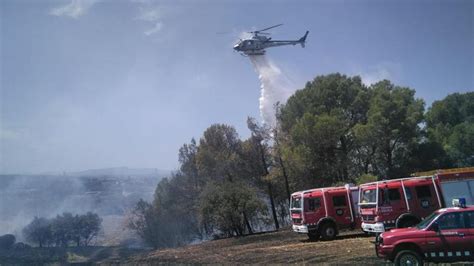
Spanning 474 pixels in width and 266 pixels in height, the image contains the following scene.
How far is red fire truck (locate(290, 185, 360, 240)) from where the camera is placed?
74.4ft

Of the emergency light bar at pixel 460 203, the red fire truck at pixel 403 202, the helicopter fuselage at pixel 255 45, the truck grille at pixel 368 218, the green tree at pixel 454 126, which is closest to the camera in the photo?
the emergency light bar at pixel 460 203

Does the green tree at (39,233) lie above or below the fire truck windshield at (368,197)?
below

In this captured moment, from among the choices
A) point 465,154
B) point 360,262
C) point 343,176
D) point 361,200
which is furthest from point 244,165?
point 360,262

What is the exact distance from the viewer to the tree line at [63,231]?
5656cm

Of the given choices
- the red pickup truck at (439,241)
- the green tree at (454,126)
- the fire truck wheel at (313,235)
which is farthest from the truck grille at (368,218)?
the green tree at (454,126)

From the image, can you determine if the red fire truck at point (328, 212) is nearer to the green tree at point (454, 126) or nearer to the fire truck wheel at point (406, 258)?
the fire truck wheel at point (406, 258)

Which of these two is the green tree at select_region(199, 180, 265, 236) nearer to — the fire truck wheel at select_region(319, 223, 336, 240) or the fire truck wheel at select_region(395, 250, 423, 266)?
the fire truck wheel at select_region(319, 223, 336, 240)

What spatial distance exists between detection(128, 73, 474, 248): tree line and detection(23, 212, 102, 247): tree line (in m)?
21.9

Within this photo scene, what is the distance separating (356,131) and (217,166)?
47.3 ft

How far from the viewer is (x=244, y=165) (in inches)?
1683

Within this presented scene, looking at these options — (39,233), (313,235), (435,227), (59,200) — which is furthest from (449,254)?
(59,200)

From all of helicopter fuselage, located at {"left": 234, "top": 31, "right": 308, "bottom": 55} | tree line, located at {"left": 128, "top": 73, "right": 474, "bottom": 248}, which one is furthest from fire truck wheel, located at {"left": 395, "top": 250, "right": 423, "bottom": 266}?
helicopter fuselage, located at {"left": 234, "top": 31, "right": 308, "bottom": 55}

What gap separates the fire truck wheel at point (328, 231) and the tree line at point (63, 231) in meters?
41.8

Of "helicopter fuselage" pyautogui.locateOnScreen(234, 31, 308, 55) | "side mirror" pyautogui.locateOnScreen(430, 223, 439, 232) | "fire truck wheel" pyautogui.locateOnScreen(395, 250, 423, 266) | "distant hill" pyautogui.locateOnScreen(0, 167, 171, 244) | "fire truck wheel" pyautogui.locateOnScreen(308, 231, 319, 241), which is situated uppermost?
"helicopter fuselage" pyautogui.locateOnScreen(234, 31, 308, 55)
